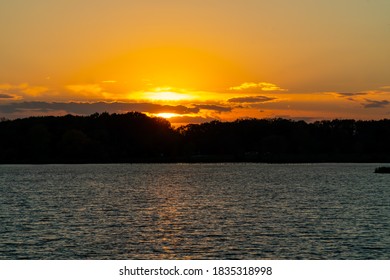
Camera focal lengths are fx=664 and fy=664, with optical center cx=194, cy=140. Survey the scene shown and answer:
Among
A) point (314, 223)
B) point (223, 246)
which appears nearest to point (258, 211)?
point (314, 223)

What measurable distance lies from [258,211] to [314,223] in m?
12.7

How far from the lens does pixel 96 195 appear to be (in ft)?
337

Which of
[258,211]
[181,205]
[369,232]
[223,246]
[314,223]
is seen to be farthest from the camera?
[181,205]

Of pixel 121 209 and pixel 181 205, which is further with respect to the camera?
pixel 181 205

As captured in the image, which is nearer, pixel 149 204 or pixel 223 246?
pixel 223 246

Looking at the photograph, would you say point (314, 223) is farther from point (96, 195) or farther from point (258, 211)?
point (96, 195)
